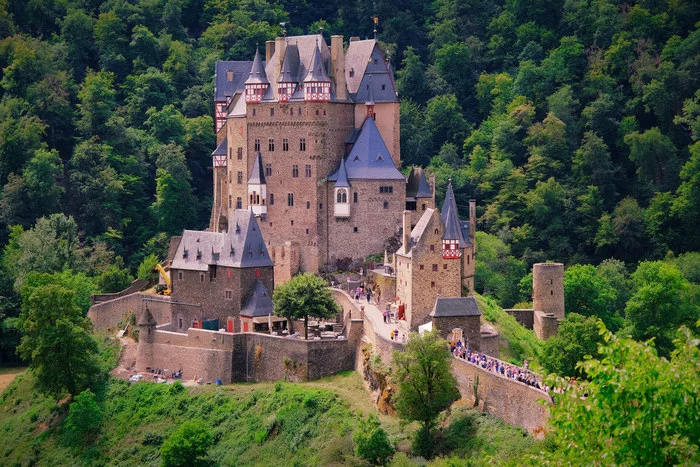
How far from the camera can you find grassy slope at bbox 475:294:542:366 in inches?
2621

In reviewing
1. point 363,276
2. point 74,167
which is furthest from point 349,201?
point 74,167

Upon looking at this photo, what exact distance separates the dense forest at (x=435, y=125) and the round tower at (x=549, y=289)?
11.6 ft

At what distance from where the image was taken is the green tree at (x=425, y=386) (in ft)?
180

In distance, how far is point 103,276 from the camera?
80.9m

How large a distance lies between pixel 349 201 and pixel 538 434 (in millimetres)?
25466

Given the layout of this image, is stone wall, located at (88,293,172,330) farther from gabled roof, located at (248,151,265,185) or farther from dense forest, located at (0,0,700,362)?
gabled roof, located at (248,151,265,185)

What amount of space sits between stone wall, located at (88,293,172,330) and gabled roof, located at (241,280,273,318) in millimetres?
5295

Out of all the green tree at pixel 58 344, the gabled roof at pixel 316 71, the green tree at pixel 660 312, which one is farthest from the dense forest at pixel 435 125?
the gabled roof at pixel 316 71

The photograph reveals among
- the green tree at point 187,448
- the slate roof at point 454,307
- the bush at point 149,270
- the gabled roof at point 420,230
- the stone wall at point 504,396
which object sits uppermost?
the gabled roof at point 420,230

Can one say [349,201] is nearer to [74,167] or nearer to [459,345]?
[459,345]

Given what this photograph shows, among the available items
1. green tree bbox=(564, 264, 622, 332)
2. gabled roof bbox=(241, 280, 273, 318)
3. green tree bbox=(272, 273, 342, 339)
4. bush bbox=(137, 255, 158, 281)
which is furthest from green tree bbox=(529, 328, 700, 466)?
bush bbox=(137, 255, 158, 281)

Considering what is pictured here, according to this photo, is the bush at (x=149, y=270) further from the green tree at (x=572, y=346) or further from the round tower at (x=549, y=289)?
the green tree at (x=572, y=346)

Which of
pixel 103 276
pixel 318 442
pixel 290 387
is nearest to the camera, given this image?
pixel 318 442

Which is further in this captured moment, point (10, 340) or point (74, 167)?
point (74, 167)
